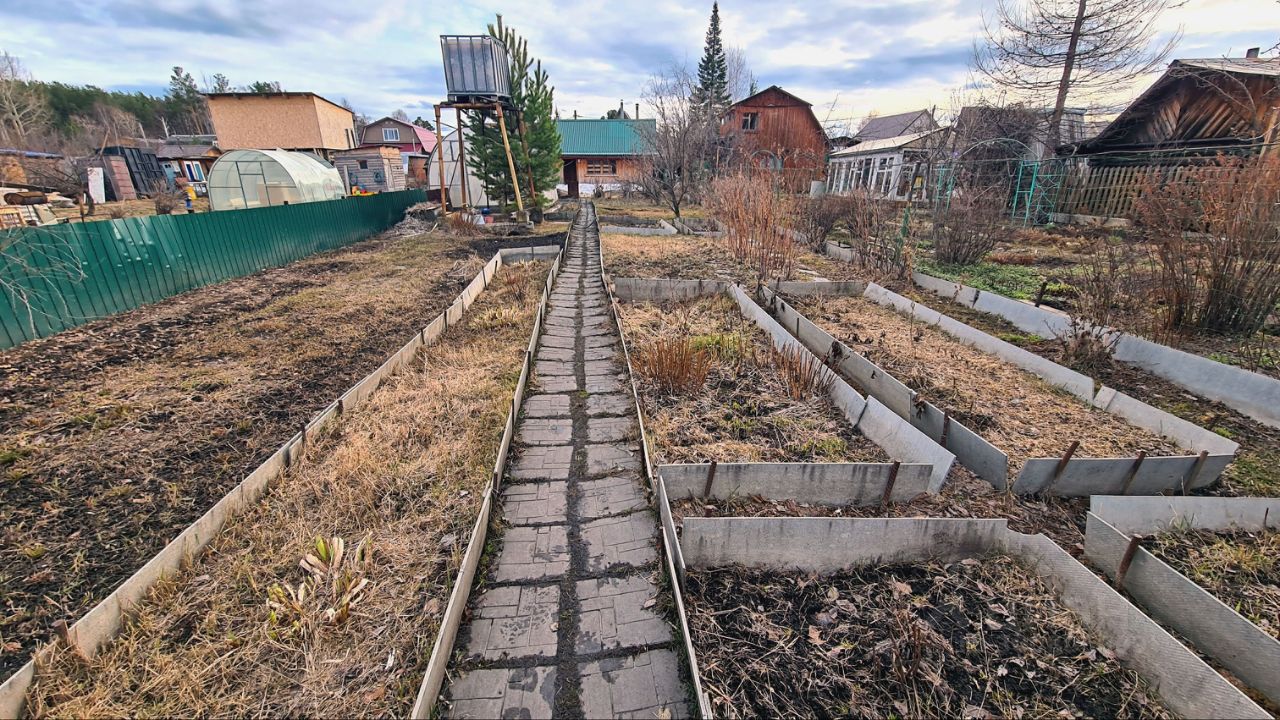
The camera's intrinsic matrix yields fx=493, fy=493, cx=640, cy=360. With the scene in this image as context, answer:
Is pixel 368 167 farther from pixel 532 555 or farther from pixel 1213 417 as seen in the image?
pixel 1213 417

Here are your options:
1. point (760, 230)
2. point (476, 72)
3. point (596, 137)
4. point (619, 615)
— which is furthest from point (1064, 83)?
point (596, 137)

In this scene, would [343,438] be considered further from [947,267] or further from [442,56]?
[442,56]

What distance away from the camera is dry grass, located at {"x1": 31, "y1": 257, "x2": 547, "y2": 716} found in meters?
1.93

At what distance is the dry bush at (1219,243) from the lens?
4328 millimetres

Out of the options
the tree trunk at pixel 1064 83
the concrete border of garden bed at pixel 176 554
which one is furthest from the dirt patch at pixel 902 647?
the tree trunk at pixel 1064 83

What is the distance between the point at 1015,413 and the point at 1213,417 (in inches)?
57.7

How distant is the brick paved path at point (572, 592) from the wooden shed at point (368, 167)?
113 feet

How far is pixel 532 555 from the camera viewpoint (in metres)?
2.74

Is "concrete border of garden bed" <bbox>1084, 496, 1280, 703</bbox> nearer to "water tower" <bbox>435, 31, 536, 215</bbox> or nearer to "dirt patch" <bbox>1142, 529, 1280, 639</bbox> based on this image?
"dirt patch" <bbox>1142, 529, 1280, 639</bbox>

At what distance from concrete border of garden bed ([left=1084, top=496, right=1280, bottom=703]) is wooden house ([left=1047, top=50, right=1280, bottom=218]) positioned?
1035 cm

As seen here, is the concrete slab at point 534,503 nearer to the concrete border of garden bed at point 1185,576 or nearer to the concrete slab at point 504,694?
the concrete slab at point 504,694

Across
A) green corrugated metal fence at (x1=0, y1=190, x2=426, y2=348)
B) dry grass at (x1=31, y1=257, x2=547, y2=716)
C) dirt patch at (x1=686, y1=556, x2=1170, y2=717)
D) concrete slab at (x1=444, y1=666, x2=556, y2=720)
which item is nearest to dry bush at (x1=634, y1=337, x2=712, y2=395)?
dry grass at (x1=31, y1=257, x2=547, y2=716)

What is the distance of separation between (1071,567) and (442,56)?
54.1 ft

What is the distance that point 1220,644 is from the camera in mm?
2041
